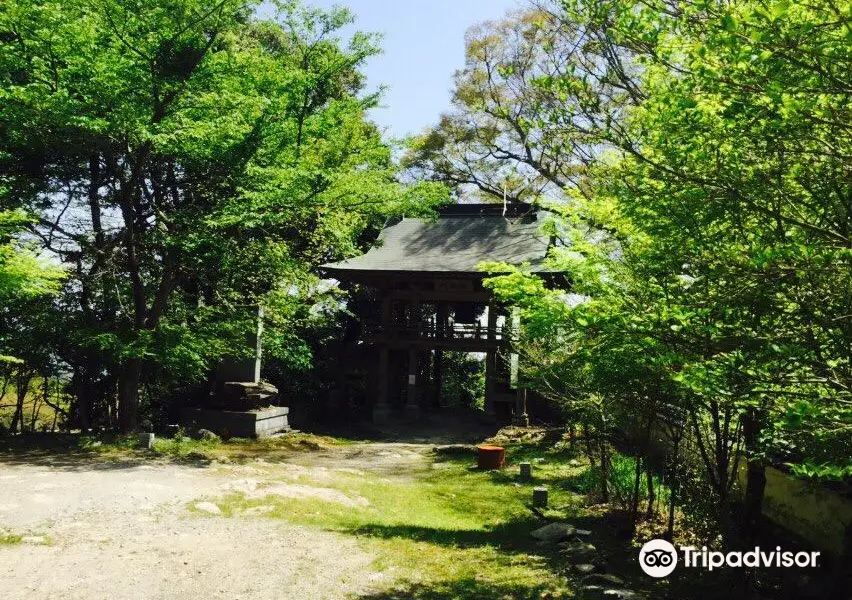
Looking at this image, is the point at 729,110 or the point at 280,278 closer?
the point at 729,110

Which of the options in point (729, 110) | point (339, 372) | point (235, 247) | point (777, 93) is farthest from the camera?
Answer: point (339, 372)

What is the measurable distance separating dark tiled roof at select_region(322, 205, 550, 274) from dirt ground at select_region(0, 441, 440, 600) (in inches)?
451

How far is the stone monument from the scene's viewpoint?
52.9 feet

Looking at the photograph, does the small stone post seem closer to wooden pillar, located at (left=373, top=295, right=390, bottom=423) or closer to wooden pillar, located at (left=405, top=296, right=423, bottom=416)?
wooden pillar, located at (left=405, top=296, right=423, bottom=416)

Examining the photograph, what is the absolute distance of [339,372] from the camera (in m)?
23.1

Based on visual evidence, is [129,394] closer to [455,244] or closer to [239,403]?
[239,403]

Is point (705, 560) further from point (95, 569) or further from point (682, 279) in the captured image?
point (95, 569)

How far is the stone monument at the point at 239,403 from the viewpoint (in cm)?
1612

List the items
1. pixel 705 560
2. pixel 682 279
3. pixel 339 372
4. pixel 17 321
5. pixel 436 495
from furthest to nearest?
pixel 339 372 → pixel 17 321 → pixel 436 495 → pixel 705 560 → pixel 682 279

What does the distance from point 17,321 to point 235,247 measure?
5.11 meters

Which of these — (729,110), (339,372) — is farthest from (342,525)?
(339,372)

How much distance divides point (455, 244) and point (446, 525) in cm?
1509

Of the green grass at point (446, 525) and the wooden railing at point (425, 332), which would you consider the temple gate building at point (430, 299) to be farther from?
the green grass at point (446, 525)

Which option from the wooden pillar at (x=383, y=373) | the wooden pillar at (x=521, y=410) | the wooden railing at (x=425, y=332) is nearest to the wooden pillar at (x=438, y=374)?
the wooden railing at (x=425, y=332)
